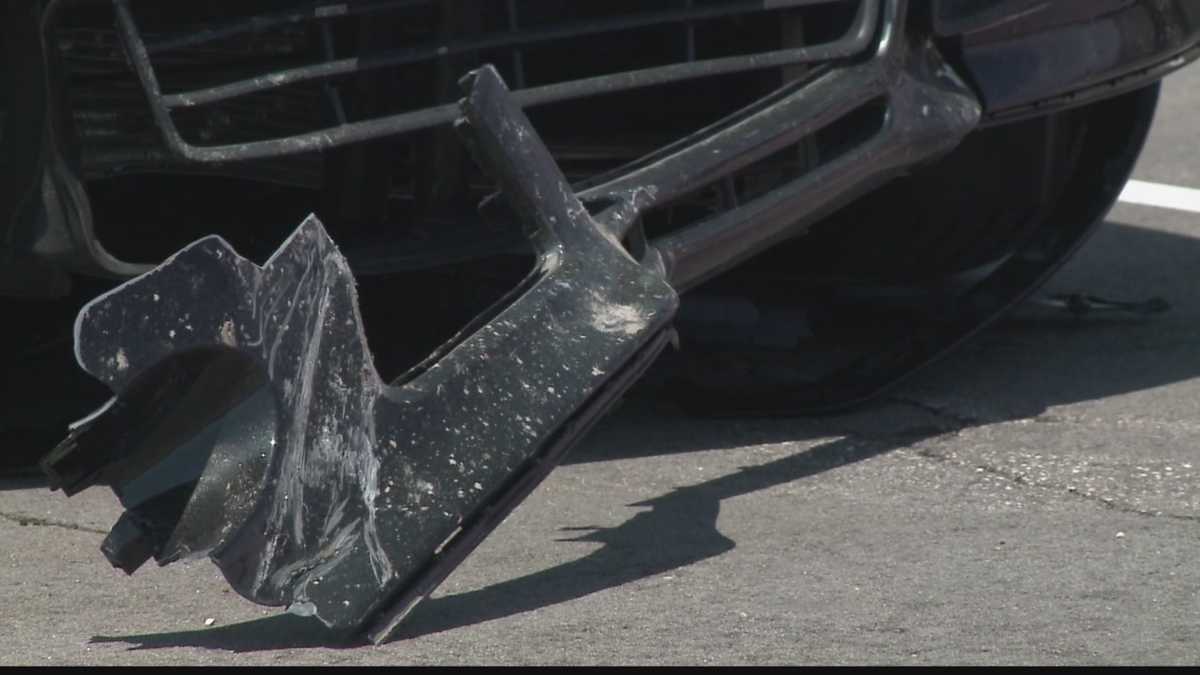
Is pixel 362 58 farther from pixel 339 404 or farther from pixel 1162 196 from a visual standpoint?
pixel 1162 196

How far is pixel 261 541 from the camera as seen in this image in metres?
2.58

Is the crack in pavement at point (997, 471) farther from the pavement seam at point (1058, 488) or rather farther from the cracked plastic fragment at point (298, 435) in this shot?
the cracked plastic fragment at point (298, 435)

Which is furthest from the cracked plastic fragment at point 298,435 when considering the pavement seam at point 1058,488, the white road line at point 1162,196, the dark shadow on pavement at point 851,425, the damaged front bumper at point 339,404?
the white road line at point 1162,196

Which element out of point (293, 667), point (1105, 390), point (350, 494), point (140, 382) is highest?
point (140, 382)

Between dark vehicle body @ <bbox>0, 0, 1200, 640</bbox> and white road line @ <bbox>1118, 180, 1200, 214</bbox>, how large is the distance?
58.9 inches

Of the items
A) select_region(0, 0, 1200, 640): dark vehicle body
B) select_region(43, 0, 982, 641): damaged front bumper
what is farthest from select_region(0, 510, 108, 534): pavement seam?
select_region(43, 0, 982, 641): damaged front bumper

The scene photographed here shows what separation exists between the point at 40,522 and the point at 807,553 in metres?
1.32

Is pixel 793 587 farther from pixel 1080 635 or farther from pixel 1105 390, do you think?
pixel 1105 390

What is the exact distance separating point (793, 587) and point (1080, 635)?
0.45 m

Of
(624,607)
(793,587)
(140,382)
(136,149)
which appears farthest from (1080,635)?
(136,149)

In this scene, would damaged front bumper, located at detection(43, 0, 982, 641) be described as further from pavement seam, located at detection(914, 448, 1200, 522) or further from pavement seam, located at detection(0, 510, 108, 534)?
pavement seam, located at detection(914, 448, 1200, 522)

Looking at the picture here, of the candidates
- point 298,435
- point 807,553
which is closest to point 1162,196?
point 807,553

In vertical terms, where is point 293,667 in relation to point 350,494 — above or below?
below

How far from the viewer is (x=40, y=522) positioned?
330 centimetres
